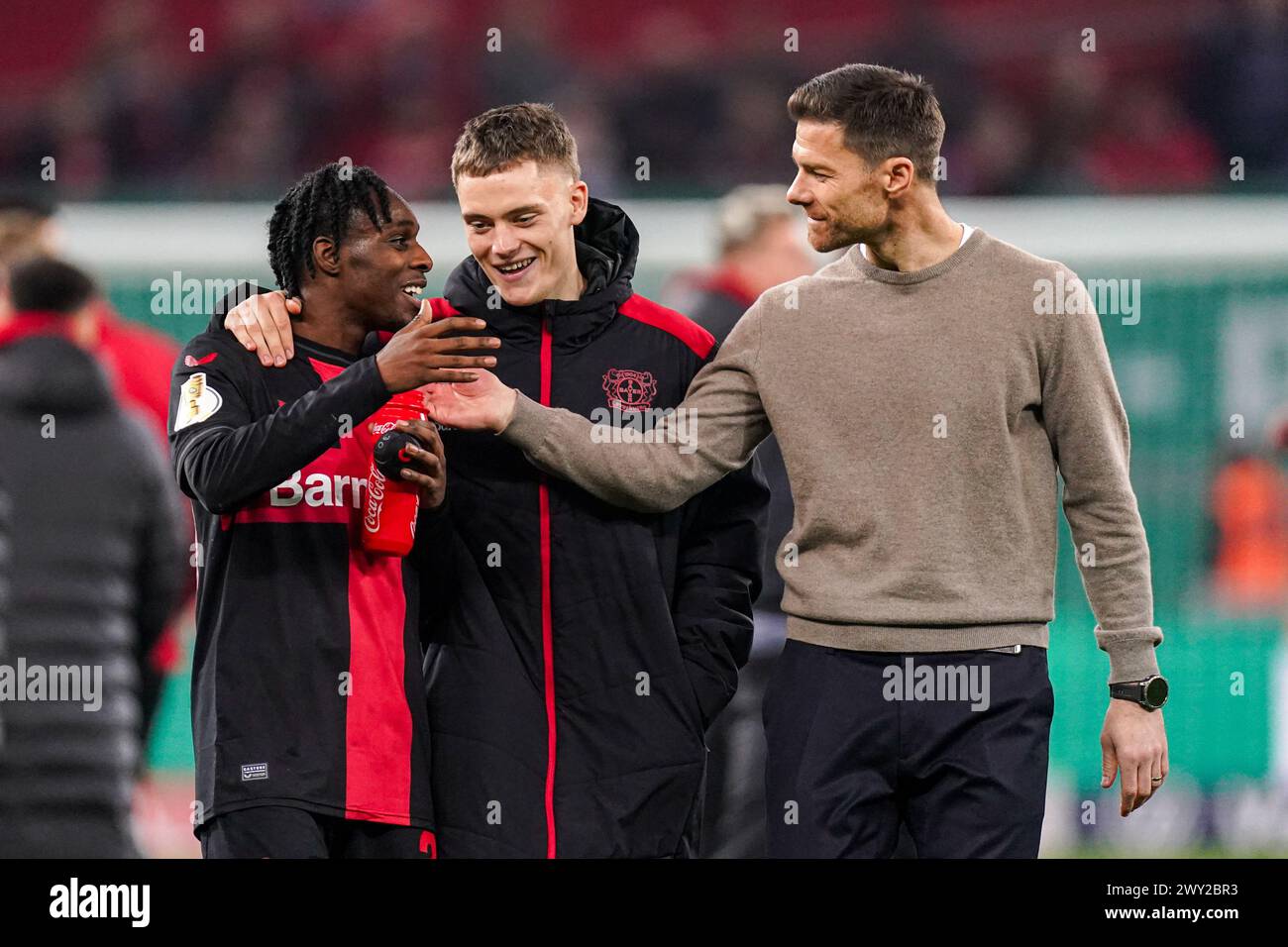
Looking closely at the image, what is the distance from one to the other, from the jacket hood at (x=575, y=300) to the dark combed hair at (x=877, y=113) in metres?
0.45

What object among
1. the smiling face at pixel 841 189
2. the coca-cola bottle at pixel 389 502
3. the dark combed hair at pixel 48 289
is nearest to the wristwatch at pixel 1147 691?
the smiling face at pixel 841 189

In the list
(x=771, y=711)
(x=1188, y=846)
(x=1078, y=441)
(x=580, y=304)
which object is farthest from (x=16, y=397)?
(x=1188, y=846)

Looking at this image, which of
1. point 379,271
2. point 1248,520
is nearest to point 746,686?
point 379,271

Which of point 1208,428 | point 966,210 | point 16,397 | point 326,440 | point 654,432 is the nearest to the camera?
point 326,440

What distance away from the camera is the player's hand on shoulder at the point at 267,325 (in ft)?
9.94

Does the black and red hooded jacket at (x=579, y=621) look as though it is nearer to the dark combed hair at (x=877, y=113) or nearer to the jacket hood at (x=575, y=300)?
the jacket hood at (x=575, y=300)

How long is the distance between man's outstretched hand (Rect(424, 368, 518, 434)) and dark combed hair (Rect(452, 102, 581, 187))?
387mm

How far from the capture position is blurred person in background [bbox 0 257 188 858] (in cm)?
454

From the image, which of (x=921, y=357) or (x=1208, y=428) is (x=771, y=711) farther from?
(x=1208, y=428)

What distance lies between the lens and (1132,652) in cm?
292

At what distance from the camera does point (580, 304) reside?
10.4ft

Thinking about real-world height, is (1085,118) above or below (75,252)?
above

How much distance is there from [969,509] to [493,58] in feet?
25.2

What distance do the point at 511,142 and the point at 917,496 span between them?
3.14ft
